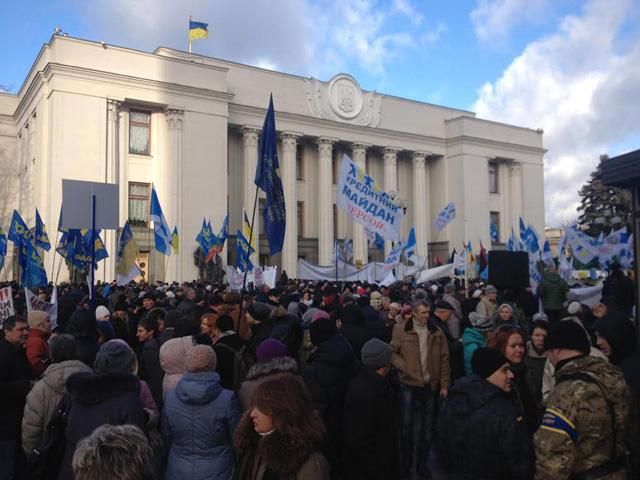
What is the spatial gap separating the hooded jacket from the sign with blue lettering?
9511mm

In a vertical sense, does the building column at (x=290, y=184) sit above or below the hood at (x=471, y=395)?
above

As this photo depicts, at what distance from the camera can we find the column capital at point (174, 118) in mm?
30562

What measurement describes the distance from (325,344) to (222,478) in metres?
1.37

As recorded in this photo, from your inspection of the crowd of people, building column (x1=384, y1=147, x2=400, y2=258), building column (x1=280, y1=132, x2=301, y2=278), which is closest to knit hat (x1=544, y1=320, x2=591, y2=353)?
the crowd of people

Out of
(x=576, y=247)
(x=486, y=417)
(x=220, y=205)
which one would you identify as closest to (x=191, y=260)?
(x=220, y=205)

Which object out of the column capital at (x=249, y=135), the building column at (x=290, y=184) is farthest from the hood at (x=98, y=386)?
the column capital at (x=249, y=135)

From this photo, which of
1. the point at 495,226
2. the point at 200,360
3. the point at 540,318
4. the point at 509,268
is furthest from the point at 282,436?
the point at 495,226

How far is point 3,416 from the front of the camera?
468 centimetres

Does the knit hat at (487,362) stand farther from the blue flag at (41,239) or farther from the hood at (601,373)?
the blue flag at (41,239)

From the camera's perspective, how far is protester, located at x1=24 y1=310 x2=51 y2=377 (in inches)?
224

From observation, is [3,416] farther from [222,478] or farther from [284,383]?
[284,383]

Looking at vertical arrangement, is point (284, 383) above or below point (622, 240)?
below

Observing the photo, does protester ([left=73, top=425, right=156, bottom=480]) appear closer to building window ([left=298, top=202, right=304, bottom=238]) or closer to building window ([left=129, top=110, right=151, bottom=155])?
building window ([left=129, top=110, right=151, bottom=155])

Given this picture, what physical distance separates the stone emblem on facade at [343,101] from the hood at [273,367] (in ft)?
110
